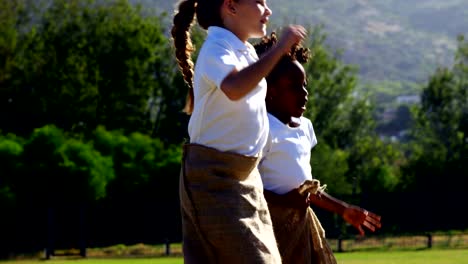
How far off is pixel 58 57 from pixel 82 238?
91.1 feet

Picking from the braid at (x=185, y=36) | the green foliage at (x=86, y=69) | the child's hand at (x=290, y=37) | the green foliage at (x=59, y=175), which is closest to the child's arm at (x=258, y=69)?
the child's hand at (x=290, y=37)

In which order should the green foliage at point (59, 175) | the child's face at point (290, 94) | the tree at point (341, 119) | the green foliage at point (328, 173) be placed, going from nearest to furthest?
the child's face at point (290, 94)
the green foliage at point (59, 175)
the green foliage at point (328, 173)
the tree at point (341, 119)

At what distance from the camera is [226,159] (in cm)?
538

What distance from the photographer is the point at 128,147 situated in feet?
138

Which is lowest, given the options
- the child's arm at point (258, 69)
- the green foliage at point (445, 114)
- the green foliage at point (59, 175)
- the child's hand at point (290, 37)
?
the child's arm at point (258, 69)

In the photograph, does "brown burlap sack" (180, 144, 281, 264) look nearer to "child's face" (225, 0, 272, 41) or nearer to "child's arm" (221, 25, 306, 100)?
"child's arm" (221, 25, 306, 100)

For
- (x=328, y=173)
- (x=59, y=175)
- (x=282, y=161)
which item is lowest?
(x=282, y=161)

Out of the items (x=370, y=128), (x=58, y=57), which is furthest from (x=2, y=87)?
(x=370, y=128)

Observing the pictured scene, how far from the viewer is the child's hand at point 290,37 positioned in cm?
500

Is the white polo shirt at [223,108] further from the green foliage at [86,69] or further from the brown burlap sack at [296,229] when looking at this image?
the green foliage at [86,69]

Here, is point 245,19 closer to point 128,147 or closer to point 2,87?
point 128,147

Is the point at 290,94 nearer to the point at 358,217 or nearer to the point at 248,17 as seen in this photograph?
the point at 358,217

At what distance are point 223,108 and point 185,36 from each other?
0.77m

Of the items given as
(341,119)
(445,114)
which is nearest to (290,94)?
(445,114)
